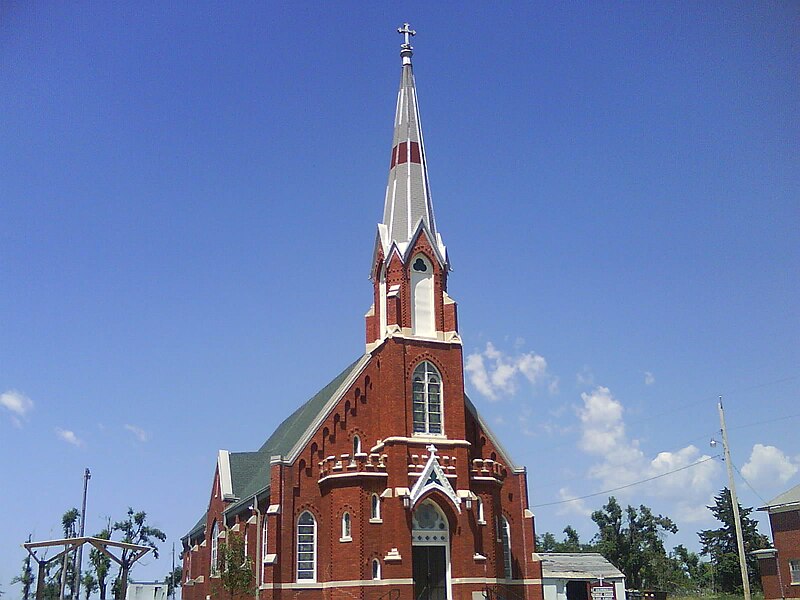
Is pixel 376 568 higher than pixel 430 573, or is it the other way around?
pixel 376 568

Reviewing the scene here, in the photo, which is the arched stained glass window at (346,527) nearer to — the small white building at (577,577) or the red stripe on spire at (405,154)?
the red stripe on spire at (405,154)

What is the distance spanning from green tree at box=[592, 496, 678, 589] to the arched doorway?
1760 inches

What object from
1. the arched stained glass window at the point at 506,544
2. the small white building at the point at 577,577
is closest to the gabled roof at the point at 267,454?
the arched stained glass window at the point at 506,544

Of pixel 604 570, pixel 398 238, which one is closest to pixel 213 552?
pixel 398 238

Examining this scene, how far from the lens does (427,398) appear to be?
38.7 meters

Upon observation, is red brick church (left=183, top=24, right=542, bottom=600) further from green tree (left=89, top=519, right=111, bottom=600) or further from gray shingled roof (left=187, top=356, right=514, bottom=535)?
green tree (left=89, top=519, right=111, bottom=600)

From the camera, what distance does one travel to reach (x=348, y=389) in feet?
129

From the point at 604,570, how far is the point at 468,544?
2611 centimetres

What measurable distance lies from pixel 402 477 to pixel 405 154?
1659 centimetres

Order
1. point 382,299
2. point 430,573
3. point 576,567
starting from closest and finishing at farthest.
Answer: point 430,573, point 382,299, point 576,567

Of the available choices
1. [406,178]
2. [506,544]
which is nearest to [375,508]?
[506,544]

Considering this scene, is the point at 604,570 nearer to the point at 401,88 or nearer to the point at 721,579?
the point at 721,579

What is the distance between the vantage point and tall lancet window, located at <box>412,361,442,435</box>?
126 ft

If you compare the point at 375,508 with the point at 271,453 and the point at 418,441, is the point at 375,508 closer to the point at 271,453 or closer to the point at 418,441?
the point at 418,441
